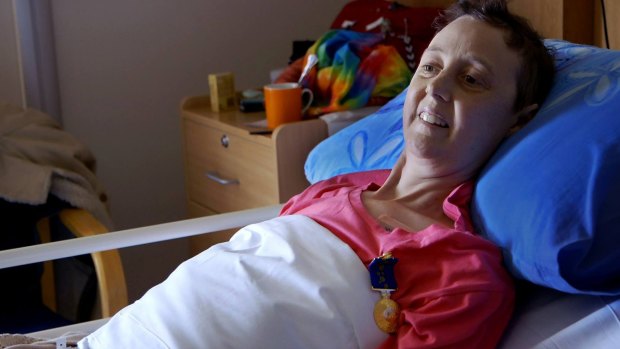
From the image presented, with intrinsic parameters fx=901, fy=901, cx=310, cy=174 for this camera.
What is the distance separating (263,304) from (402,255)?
194 millimetres

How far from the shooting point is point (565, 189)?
1.11m

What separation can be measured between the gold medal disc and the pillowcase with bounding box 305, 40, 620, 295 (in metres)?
0.16

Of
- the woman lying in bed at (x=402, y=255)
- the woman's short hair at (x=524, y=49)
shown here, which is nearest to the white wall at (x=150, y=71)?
the woman lying in bed at (x=402, y=255)

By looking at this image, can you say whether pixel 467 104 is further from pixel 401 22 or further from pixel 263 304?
pixel 401 22

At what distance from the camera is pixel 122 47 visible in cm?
265

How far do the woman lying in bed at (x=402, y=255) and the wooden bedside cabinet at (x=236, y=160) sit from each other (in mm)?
594

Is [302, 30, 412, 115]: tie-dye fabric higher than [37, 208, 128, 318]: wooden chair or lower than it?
higher

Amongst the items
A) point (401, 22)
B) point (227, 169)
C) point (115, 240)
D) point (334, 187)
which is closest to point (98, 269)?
point (115, 240)

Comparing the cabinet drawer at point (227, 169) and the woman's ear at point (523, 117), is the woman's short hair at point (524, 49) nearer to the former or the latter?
the woman's ear at point (523, 117)

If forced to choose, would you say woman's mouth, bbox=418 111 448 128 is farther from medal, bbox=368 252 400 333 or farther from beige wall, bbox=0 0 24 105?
beige wall, bbox=0 0 24 105

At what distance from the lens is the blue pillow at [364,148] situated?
5.18 ft

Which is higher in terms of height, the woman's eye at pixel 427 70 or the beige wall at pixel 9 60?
the woman's eye at pixel 427 70

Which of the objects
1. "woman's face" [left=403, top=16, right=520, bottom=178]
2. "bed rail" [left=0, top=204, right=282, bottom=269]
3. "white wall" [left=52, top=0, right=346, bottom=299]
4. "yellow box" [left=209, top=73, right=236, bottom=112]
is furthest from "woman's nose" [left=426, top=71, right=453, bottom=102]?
"white wall" [left=52, top=0, right=346, bottom=299]

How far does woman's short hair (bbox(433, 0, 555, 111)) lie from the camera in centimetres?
131
